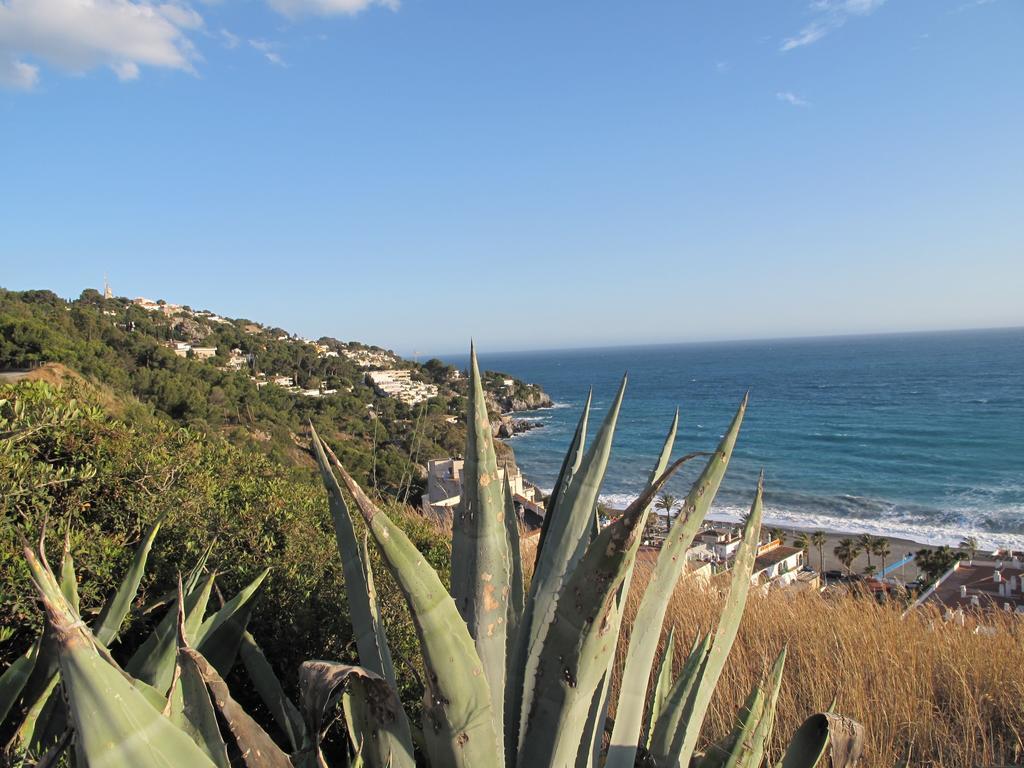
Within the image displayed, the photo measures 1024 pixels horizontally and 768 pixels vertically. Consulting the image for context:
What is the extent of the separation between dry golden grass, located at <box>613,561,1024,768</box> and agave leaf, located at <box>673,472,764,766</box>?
0.31 metres

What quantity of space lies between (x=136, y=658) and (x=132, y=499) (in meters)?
1.16

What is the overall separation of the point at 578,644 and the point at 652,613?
0.49 meters

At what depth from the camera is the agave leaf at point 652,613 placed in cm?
157

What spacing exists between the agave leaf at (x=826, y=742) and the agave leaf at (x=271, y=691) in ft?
4.24

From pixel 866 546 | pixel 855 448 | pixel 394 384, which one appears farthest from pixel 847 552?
pixel 855 448

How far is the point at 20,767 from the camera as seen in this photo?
143 cm

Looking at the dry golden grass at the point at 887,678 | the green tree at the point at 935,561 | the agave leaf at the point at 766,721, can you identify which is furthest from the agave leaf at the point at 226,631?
the green tree at the point at 935,561

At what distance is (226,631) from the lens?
2016 millimetres

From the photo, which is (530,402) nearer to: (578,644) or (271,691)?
(271,691)

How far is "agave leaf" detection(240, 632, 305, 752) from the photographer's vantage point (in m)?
1.83

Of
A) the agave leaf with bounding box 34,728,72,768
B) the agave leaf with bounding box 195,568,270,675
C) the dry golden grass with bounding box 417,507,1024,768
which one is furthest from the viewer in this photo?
the dry golden grass with bounding box 417,507,1024,768

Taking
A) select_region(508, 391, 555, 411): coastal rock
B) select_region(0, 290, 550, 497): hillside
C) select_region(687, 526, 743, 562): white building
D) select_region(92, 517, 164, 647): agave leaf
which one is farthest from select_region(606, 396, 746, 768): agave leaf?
select_region(508, 391, 555, 411): coastal rock

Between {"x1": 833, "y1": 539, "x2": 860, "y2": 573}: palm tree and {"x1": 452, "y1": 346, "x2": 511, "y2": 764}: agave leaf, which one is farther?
{"x1": 833, "y1": 539, "x2": 860, "y2": 573}: palm tree

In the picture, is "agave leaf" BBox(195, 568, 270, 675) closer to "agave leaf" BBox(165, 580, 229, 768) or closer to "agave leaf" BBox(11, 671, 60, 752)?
"agave leaf" BBox(11, 671, 60, 752)
